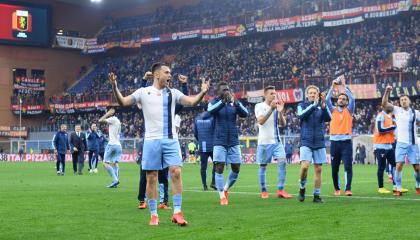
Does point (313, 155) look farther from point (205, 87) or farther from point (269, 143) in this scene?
point (205, 87)

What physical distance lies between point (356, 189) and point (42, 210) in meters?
8.63

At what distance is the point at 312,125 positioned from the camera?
1494 cm

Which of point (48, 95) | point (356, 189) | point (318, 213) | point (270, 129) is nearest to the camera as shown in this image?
point (318, 213)

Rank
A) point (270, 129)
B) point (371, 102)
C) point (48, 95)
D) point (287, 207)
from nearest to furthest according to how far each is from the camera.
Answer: point (287, 207) < point (270, 129) < point (371, 102) < point (48, 95)

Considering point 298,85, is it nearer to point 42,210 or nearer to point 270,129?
point 270,129

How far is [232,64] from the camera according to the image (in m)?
→ 63.5

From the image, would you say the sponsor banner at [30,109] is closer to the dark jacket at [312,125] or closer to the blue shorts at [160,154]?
the dark jacket at [312,125]

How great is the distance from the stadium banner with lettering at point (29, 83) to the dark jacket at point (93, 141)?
149 feet

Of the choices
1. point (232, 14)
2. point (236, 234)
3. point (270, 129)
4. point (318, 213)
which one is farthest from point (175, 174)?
point (232, 14)

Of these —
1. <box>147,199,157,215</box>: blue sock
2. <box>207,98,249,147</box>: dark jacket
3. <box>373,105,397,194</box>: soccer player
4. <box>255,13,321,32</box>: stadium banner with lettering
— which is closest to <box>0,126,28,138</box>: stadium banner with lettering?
<box>255,13,321,32</box>: stadium banner with lettering

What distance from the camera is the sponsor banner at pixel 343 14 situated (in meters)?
54.7

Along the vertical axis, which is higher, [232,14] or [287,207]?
[232,14]

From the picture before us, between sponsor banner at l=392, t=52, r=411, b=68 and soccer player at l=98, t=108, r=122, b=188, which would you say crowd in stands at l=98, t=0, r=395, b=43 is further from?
soccer player at l=98, t=108, r=122, b=188

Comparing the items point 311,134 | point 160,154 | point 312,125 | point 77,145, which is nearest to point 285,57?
point 77,145
